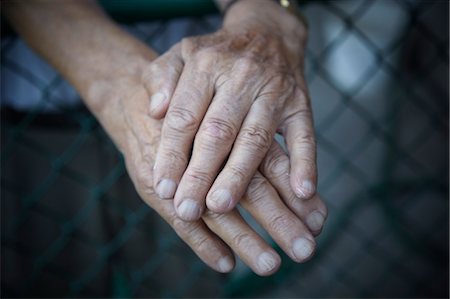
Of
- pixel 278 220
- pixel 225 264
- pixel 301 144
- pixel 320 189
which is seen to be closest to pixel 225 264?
pixel 225 264

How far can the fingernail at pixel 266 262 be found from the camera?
2.59 ft

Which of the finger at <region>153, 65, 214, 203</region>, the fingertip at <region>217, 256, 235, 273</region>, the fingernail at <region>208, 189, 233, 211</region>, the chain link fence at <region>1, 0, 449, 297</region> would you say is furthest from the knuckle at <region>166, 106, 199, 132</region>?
the chain link fence at <region>1, 0, 449, 297</region>

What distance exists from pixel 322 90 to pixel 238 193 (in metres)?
1.87

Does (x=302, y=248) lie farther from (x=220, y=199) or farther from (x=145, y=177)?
(x=145, y=177)

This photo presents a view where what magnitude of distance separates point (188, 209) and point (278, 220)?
0.14 m

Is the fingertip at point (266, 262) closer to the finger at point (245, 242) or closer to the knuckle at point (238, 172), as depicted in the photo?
the finger at point (245, 242)

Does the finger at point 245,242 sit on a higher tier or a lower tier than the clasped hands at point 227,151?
lower

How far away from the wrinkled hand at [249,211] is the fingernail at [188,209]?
4 cm

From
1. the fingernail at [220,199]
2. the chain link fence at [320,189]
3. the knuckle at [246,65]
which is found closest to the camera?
the fingernail at [220,199]

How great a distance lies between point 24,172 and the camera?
4.62 feet

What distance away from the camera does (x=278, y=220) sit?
2.62 feet

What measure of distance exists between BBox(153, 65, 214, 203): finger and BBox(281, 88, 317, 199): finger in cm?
15

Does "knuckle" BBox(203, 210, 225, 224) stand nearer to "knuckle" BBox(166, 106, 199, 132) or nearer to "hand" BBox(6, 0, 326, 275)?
"hand" BBox(6, 0, 326, 275)

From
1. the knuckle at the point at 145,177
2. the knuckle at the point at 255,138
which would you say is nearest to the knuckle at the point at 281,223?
the knuckle at the point at 255,138
